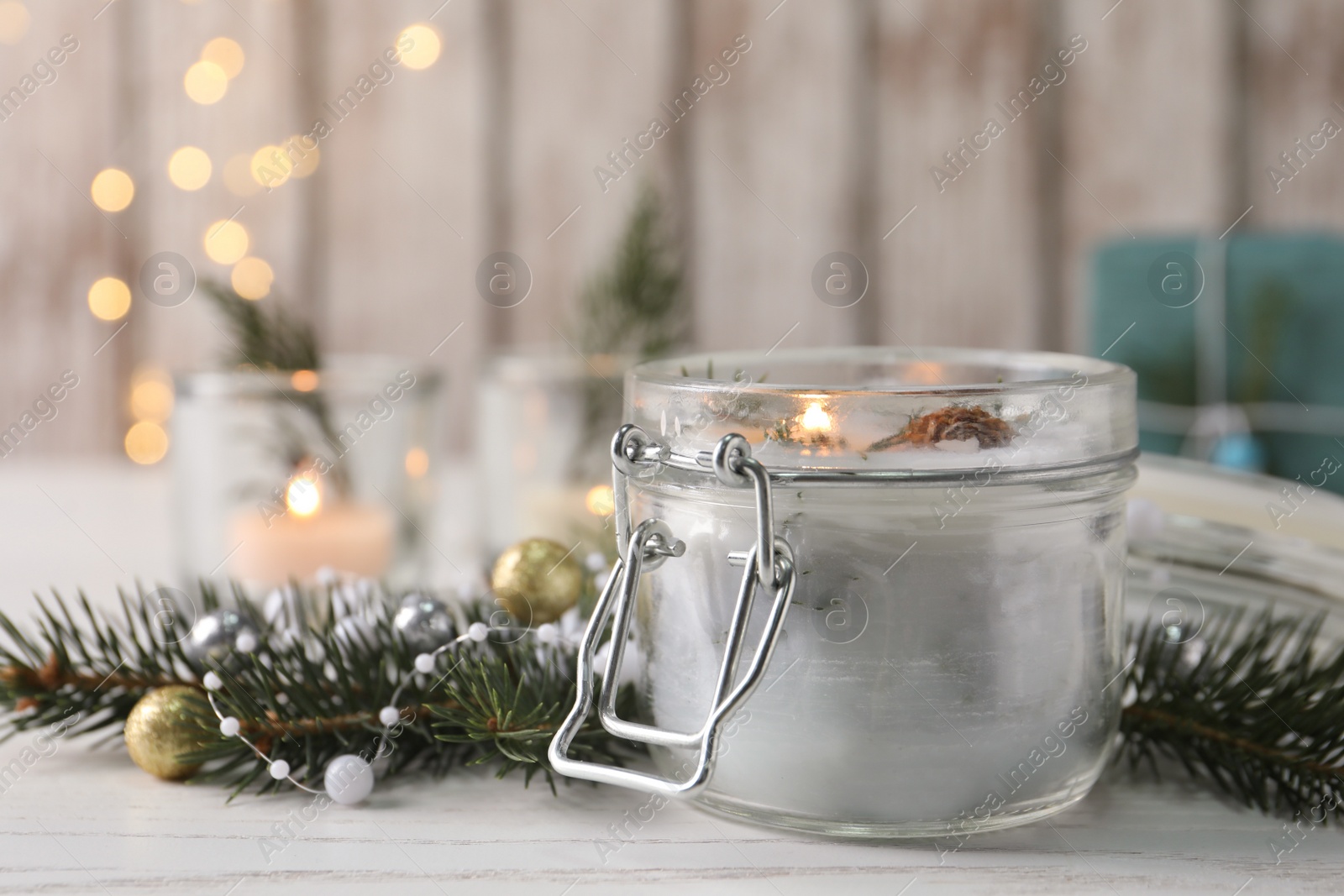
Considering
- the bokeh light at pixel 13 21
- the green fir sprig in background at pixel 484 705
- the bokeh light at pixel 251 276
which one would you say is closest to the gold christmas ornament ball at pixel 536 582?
Result: the green fir sprig in background at pixel 484 705

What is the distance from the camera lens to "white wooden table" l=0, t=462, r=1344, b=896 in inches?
13.4

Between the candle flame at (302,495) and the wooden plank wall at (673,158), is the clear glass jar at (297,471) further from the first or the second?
the wooden plank wall at (673,158)

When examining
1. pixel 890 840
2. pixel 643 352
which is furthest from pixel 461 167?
pixel 890 840

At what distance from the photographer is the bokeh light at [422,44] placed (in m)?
1.19

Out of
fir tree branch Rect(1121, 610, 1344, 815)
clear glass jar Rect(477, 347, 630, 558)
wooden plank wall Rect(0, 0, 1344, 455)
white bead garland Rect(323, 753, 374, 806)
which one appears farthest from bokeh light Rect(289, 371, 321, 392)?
wooden plank wall Rect(0, 0, 1344, 455)

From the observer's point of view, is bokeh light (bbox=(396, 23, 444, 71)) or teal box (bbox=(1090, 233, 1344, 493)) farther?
bokeh light (bbox=(396, 23, 444, 71))

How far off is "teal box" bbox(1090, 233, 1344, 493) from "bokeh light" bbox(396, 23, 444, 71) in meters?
0.67

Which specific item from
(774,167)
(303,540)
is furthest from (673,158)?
(303,540)

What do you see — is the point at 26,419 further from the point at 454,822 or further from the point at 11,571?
the point at 454,822

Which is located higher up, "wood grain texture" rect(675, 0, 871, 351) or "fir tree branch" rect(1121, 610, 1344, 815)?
"wood grain texture" rect(675, 0, 871, 351)

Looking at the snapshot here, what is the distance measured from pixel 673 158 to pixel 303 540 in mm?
650

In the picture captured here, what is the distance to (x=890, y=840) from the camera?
369mm

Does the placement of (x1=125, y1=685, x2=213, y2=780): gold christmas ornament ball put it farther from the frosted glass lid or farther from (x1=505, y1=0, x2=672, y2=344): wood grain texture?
(x1=505, y1=0, x2=672, y2=344): wood grain texture

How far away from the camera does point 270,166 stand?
1231 millimetres
